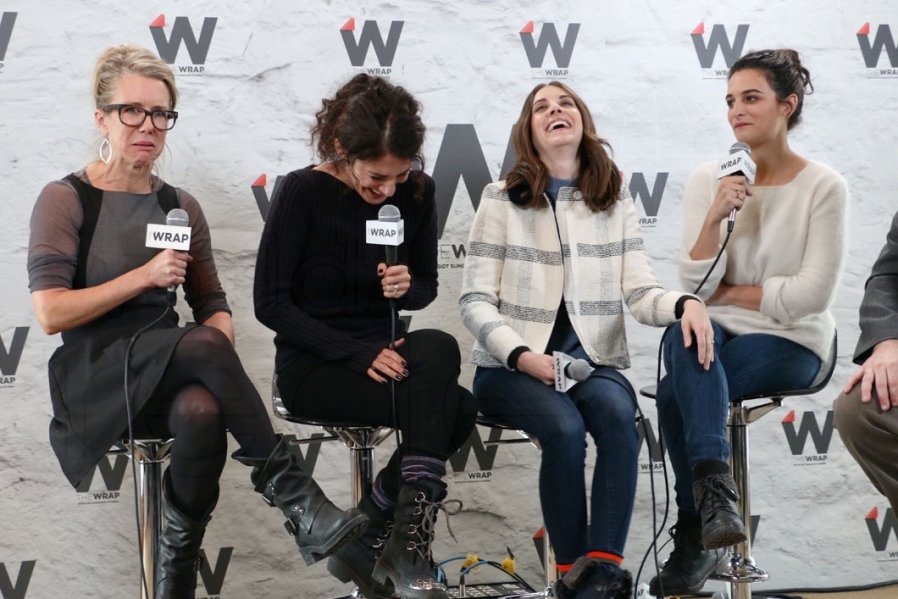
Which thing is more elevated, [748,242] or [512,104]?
[512,104]

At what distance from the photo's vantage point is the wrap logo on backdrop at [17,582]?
2.46 metres

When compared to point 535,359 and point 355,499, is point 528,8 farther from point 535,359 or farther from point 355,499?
point 355,499

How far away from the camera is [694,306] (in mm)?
2289

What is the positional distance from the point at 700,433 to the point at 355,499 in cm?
82

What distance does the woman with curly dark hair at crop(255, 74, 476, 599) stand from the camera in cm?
220

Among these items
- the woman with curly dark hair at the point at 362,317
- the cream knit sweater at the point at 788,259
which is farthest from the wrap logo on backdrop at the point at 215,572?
the cream knit sweater at the point at 788,259

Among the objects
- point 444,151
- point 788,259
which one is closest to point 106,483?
point 444,151

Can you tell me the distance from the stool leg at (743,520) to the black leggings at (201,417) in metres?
1.11

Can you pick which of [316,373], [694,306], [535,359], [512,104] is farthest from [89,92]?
A: [694,306]

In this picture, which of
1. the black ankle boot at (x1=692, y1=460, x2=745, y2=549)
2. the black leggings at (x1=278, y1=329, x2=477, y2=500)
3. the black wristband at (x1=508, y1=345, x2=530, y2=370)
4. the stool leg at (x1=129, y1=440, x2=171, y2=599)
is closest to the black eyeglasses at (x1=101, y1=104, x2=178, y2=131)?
the black leggings at (x1=278, y1=329, x2=477, y2=500)

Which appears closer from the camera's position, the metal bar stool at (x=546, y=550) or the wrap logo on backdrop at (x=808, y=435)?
the metal bar stool at (x=546, y=550)

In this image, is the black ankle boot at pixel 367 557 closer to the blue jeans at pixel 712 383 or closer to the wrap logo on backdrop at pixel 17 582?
the blue jeans at pixel 712 383

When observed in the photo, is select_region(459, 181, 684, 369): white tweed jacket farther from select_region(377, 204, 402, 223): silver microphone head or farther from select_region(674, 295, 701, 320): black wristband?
select_region(377, 204, 402, 223): silver microphone head

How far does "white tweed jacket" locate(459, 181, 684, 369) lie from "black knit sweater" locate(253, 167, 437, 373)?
0.26 meters
